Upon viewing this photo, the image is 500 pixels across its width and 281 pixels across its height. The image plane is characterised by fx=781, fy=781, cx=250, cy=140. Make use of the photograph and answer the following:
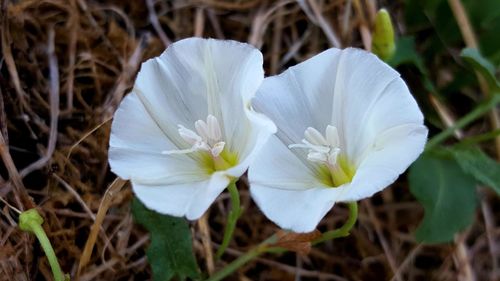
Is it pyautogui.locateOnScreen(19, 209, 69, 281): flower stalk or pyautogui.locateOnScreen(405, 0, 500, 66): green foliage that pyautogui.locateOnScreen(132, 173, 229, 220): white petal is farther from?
pyautogui.locateOnScreen(405, 0, 500, 66): green foliage

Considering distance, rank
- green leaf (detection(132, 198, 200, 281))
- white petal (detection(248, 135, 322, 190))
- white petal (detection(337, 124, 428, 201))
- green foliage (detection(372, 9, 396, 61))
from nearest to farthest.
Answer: white petal (detection(337, 124, 428, 201)), white petal (detection(248, 135, 322, 190)), green leaf (detection(132, 198, 200, 281)), green foliage (detection(372, 9, 396, 61))

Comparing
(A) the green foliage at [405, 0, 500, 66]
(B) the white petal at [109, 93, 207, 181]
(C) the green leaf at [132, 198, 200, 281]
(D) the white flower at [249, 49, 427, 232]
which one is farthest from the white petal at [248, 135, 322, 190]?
(A) the green foliage at [405, 0, 500, 66]

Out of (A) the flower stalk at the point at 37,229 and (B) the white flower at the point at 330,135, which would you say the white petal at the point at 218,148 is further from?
(A) the flower stalk at the point at 37,229

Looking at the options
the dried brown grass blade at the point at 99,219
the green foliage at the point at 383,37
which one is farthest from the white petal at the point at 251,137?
the green foliage at the point at 383,37

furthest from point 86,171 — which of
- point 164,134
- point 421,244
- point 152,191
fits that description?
point 421,244

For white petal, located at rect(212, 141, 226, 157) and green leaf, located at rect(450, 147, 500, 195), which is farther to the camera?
green leaf, located at rect(450, 147, 500, 195)

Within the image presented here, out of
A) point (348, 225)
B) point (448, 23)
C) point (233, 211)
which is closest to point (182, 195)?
point (233, 211)
